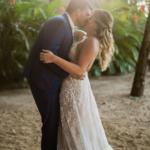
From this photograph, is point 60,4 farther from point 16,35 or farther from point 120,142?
point 120,142

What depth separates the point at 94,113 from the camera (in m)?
2.19

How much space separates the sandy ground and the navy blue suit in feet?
3.63

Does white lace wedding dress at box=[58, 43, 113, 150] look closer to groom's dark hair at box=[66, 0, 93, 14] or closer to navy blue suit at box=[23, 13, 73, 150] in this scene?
navy blue suit at box=[23, 13, 73, 150]

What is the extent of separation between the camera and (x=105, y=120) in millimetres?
3812

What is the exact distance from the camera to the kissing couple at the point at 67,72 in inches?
66.5

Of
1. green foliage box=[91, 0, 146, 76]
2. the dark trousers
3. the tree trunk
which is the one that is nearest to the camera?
the dark trousers

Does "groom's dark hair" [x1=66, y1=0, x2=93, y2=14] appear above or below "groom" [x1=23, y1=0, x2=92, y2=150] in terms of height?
above

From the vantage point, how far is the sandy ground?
2930 mm

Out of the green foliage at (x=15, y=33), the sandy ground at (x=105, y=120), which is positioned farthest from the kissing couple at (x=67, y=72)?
the green foliage at (x=15, y=33)

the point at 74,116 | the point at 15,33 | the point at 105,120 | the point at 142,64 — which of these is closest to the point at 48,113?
the point at 74,116

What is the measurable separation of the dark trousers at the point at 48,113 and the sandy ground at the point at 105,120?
0.97m

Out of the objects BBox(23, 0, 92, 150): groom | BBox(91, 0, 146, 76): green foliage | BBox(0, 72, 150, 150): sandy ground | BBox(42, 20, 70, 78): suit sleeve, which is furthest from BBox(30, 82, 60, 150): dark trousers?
BBox(91, 0, 146, 76): green foliage

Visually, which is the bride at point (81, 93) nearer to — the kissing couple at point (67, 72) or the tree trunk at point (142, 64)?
the kissing couple at point (67, 72)

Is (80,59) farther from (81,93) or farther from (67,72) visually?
(81,93)
